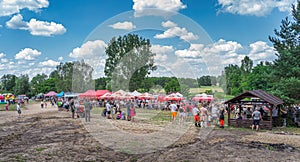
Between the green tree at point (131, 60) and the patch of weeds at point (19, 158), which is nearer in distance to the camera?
the patch of weeds at point (19, 158)

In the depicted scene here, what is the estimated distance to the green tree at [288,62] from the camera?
63.0 feet

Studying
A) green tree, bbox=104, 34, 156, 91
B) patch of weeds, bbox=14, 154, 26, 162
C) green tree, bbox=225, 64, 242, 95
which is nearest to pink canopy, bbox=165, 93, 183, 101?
green tree, bbox=104, 34, 156, 91

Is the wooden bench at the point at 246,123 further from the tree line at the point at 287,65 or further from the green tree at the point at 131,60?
the green tree at the point at 131,60

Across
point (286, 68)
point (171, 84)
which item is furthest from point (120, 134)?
point (171, 84)

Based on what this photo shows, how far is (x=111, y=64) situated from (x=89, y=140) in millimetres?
21663

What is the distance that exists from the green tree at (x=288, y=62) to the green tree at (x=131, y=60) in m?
9.99

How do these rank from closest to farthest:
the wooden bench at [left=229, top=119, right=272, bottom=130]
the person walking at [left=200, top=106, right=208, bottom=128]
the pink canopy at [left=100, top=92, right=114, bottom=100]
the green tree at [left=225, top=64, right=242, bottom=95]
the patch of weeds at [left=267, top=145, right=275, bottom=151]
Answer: the patch of weeds at [left=267, top=145, right=275, bottom=151]
the wooden bench at [left=229, top=119, right=272, bottom=130]
the person walking at [left=200, top=106, right=208, bottom=128]
the pink canopy at [left=100, top=92, right=114, bottom=100]
the green tree at [left=225, top=64, right=242, bottom=95]

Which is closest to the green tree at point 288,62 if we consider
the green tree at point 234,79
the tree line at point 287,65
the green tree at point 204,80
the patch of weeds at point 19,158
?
the tree line at point 287,65

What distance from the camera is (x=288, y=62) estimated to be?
2045 centimetres

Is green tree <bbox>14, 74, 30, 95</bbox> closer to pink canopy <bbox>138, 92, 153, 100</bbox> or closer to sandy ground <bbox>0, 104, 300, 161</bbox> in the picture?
pink canopy <bbox>138, 92, 153, 100</bbox>

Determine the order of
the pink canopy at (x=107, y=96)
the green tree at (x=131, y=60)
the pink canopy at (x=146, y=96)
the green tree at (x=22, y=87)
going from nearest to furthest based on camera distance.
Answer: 1. the green tree at (x=131, y=60)
2. the pink canopy at (x=146, y=96)
3. the pink canopy at (x=107, y=96)
4. the green tree at (x=22, y=87)

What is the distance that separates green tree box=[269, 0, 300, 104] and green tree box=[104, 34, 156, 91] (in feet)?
32.8

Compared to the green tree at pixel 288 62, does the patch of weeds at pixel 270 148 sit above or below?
below

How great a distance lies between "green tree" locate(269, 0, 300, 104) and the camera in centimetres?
1919
